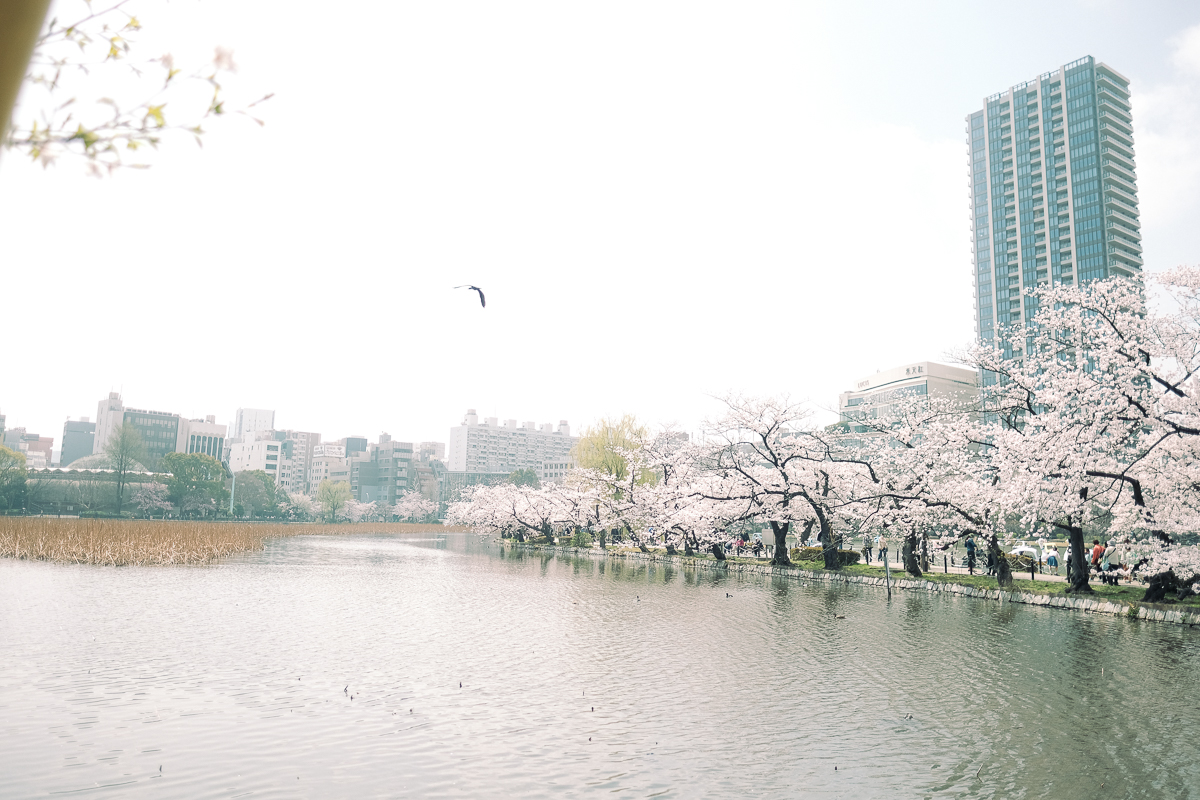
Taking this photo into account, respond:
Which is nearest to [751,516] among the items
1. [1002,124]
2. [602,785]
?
[602,785]

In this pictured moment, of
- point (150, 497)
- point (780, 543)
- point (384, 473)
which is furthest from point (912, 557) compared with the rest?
point (384, 473)

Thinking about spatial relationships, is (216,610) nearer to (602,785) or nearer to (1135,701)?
(602,785)

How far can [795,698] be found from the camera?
11266mm

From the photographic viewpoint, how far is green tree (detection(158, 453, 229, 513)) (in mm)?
93500

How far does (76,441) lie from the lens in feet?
544

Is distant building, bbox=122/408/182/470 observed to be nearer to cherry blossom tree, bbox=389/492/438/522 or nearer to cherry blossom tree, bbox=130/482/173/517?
cherry blossom tree, bbox=389/492/438/522

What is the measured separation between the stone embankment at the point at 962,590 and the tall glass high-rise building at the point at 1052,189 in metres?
76.6

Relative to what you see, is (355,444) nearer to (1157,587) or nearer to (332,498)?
(332,498)

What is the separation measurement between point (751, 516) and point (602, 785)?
28.1m

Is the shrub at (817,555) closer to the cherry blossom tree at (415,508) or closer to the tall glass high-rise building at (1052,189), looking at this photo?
the tall glass high-rise building at (1052,189)

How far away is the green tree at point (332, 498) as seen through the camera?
11325 cm

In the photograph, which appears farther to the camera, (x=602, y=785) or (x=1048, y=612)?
(x=1048, y=612)

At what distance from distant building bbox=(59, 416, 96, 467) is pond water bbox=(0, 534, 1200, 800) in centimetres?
17547

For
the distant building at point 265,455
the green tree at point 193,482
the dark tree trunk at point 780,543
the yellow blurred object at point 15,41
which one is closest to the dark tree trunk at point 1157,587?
the dark tree trunk at point 780,543
